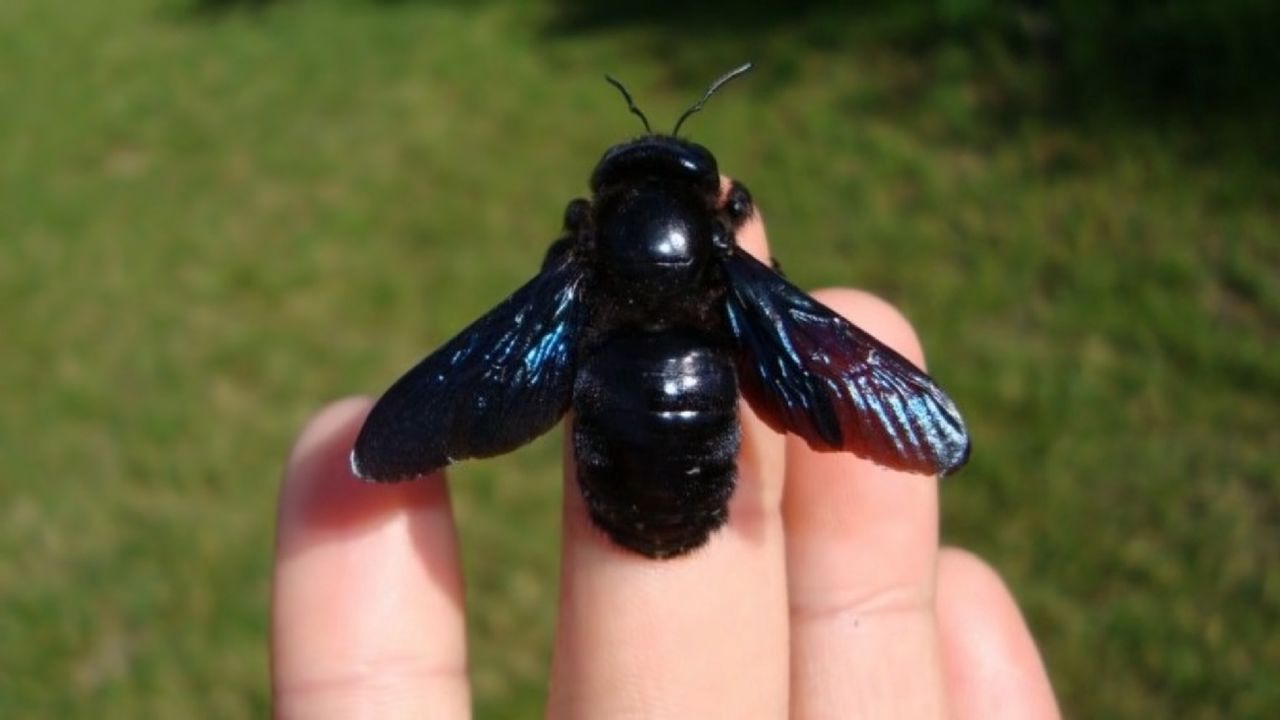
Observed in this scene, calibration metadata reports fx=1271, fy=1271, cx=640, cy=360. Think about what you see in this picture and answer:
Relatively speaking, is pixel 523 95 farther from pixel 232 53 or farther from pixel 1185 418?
pixel 1185 418

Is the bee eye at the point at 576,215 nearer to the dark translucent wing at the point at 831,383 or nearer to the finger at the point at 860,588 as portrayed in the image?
the dark translucent wing at the point at 831,383

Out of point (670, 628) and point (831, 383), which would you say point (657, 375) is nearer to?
point (831, 383)

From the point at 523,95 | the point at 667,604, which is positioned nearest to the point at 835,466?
the point at 667,604

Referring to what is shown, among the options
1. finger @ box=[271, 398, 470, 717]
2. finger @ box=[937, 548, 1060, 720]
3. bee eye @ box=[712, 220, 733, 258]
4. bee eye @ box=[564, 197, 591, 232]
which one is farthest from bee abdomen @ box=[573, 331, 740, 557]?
finger @ box=[937, 548, 1060, 720]

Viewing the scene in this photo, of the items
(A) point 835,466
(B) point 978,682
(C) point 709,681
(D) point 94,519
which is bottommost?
(D) point 94,519

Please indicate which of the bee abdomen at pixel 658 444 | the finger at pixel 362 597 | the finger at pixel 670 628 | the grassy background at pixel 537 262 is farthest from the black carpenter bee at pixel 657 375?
the grassy background at pixel 537 262

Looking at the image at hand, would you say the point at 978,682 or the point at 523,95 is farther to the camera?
the point at 523,95

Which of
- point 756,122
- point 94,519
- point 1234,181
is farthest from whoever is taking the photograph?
point 756,122
